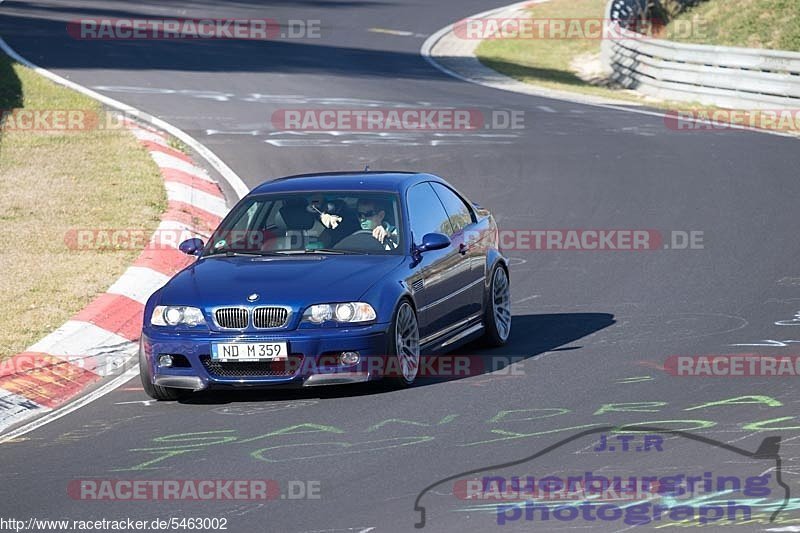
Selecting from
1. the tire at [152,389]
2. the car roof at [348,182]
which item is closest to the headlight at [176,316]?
the tire at [152,389]

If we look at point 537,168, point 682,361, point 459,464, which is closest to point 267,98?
point 537,168

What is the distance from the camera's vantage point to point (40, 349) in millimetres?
11344

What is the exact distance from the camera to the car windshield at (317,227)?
10773mm

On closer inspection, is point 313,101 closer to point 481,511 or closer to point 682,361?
point 682,361

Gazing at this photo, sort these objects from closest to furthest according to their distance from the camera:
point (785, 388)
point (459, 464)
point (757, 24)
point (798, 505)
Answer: point (798, 505) < point (459, 464) < point (785, 388) < point (757, 24)

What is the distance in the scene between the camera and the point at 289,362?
967 centimetres

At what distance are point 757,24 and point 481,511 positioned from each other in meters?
29.8

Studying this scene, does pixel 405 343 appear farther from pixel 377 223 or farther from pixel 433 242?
pixel 377 223

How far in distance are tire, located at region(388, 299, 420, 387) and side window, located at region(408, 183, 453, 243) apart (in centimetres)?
80

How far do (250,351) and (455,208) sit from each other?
9.72 ft

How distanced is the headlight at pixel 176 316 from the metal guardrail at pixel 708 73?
18229mm

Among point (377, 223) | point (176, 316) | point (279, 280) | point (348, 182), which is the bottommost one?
point (176, 316)

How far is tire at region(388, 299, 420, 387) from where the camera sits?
9984 millimetres

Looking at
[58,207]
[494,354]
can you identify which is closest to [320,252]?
[494,354]
